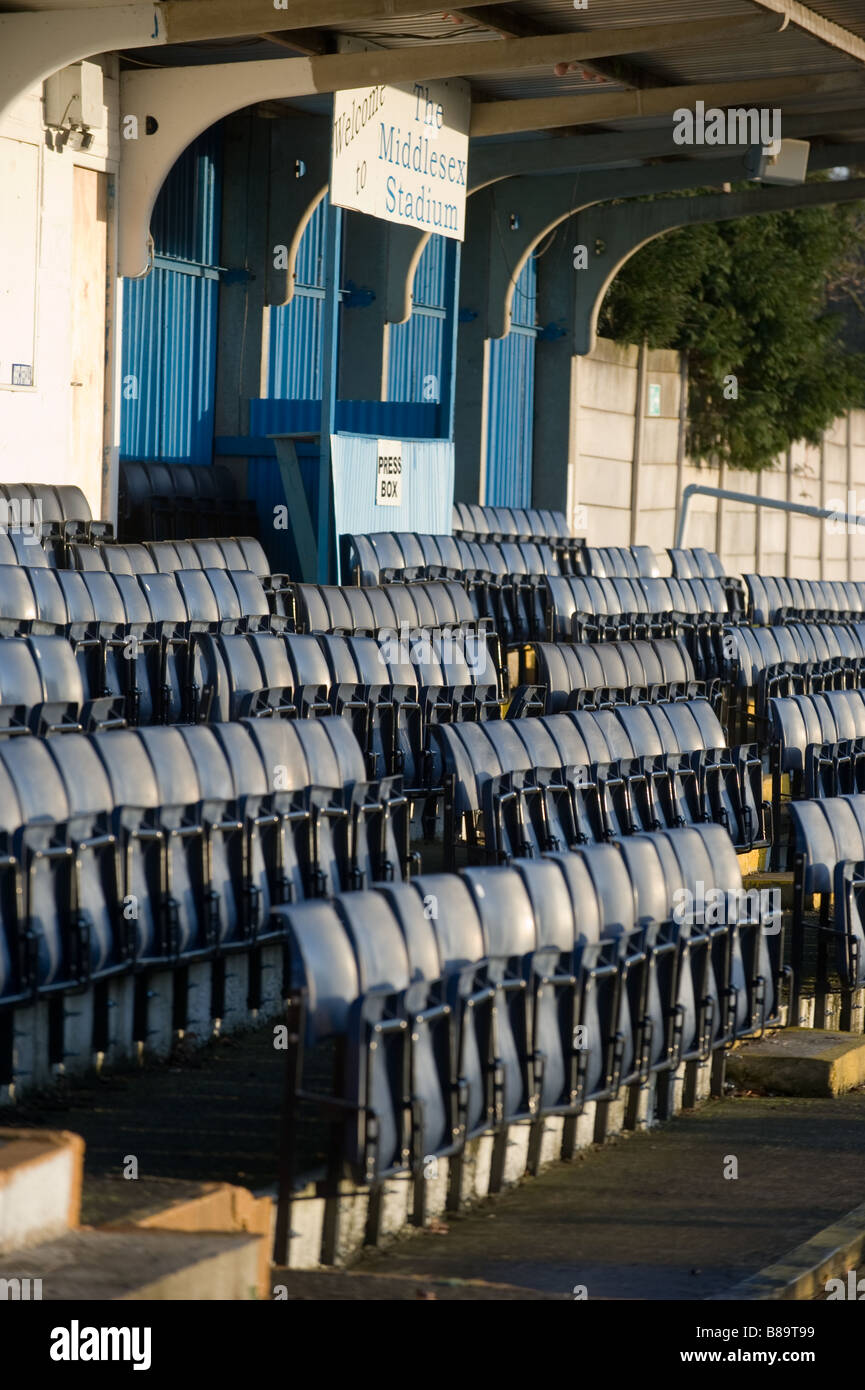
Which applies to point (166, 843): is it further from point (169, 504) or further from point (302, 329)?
point (302, 329)

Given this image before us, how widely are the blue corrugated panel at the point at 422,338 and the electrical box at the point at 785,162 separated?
2.91m

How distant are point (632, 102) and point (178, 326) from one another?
144 inches

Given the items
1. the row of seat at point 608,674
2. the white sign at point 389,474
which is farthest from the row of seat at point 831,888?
the white sign at point 389,474

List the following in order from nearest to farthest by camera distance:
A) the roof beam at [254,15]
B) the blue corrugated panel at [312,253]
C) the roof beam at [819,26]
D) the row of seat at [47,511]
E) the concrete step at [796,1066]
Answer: the concrete step at [796,1066] < the row of seat at [47,511] < the roof beam at [254,15] < the roof beam at [819,26] < the blue corrugated panel at [312,253]

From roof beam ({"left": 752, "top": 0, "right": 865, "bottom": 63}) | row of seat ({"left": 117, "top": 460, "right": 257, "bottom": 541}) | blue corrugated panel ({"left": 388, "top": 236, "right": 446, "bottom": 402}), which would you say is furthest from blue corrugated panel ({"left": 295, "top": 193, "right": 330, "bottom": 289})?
roof beam ({"left": 752, "top": 0, "right": 865, "bottom": 63})

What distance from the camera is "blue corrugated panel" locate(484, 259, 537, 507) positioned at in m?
16.6

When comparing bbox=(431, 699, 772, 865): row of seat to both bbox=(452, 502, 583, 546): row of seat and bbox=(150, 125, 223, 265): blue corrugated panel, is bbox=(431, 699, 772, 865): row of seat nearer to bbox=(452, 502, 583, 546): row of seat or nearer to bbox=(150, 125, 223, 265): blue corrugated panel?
bbox=(452, 502, 583, 546): row of seat

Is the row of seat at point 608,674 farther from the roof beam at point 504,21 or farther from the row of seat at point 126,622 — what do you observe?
the roof beam at point 504,21

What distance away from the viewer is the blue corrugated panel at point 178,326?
12.7m

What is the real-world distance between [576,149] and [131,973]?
11.4 metres

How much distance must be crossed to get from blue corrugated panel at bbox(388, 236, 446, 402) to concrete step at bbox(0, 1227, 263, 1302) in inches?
490

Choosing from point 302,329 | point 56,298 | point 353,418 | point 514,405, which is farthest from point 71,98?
point 514,405

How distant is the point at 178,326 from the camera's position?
13094mm

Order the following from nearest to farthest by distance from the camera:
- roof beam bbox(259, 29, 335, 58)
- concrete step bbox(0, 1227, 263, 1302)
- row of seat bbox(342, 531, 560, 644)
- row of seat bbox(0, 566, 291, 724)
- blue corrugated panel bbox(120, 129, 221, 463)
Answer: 1. concrete step bbox(0, 1227, 263, 1302)
2. row of seat bbox(0, 566, 291, 724)
3. row of seat bbox(342, 531, 560, 644)
4. roof beam bbox(259, 29, 335, 58)
5. blue corrugated panel bbox(120, 129, 221, 463)
